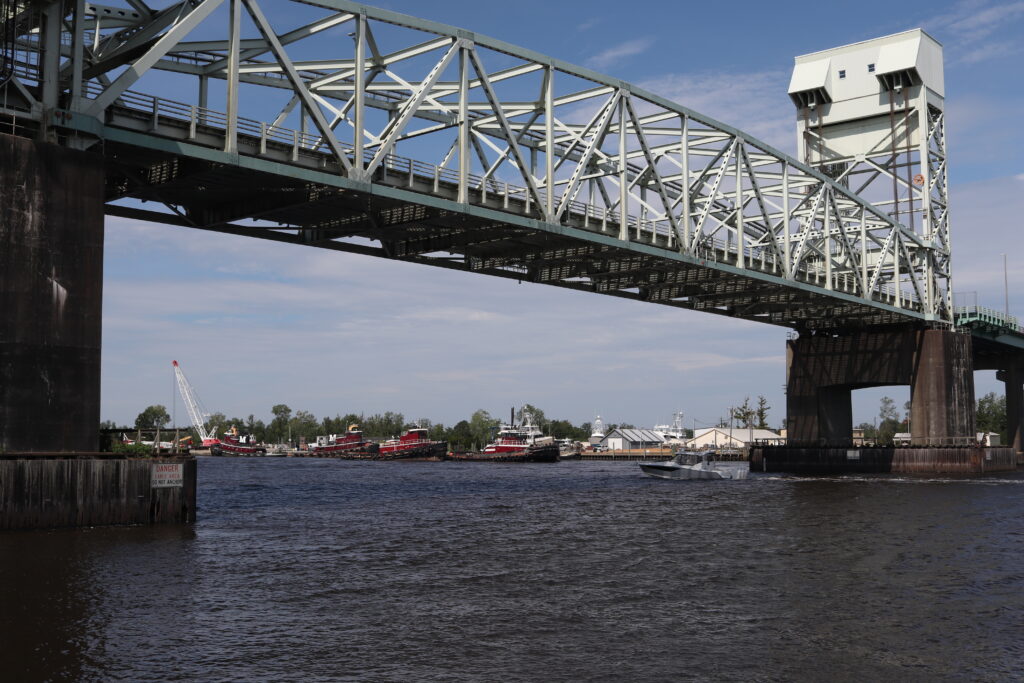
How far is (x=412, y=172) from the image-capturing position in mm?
45750

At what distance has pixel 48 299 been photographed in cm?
3169

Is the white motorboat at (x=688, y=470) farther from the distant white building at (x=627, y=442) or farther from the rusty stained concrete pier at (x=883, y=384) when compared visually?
the distant white building at (x=627, y=442)

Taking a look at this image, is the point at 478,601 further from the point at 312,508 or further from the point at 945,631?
the point at 312,508

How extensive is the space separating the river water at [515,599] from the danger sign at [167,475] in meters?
1.60

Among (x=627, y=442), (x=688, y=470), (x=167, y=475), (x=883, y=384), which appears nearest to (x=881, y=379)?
(x=883, y=384)

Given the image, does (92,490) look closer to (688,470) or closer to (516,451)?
(688,470)

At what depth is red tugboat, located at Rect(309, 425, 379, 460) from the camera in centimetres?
17100

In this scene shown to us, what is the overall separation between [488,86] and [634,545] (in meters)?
24.9

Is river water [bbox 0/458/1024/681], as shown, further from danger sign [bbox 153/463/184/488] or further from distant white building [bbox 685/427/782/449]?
distant white building [bbox 685/427/782/449]

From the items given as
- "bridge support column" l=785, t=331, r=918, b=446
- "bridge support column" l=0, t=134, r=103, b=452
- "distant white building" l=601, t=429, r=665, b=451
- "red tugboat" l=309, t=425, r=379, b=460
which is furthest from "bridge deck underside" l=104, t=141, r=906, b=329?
"distant white building" l=601, t=429, r=665, b=451

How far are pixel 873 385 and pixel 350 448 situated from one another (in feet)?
354

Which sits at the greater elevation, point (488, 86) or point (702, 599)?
point (488, 86)

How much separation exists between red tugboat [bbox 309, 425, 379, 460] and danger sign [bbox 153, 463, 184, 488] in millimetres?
131759

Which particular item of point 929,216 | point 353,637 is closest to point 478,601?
point 353,637
